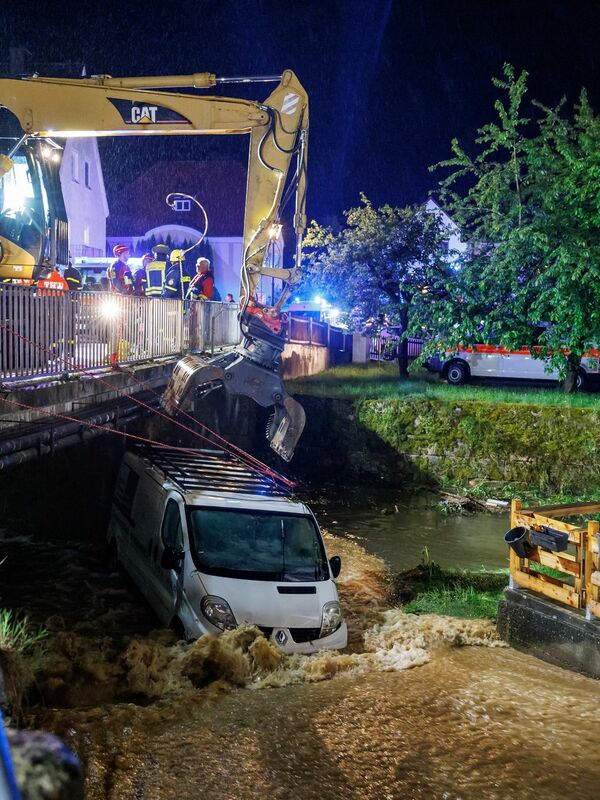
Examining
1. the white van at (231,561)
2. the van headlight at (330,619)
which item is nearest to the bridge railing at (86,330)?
the white van at (231,561)

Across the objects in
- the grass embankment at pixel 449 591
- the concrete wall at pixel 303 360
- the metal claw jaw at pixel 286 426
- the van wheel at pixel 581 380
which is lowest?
the grass embankment at pixel 449 591

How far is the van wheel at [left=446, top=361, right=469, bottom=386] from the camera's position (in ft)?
85.4

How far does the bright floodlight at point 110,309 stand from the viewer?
12500 mm

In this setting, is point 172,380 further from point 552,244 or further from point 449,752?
point 552,244

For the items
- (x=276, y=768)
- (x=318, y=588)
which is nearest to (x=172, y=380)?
(x=318, y=588)

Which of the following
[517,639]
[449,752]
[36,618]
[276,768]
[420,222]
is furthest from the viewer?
[420,222]

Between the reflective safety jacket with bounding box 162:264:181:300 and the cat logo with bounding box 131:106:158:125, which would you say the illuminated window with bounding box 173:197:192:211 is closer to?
the reflective safety jacket with bounding box 162:264:181:300

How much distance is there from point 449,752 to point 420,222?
23.5 m

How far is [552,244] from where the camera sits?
19.6 m

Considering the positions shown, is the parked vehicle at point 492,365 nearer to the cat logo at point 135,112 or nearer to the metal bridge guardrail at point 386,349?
the metal bridge guardrail at point 386,349

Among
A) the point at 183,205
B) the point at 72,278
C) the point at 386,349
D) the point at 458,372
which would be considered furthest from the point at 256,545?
the point at 183,205

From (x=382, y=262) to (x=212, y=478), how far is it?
18480 mm

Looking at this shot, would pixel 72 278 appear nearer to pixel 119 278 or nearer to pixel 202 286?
pixel 119 278

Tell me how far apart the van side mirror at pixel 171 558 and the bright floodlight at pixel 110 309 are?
534cm
